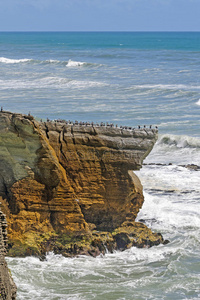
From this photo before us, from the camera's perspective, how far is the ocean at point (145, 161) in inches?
696

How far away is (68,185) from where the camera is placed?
63.5ft

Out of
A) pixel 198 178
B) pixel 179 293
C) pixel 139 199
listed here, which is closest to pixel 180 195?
pixel 198 178

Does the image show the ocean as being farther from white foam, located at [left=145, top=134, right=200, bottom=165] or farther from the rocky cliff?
the rocky cliff

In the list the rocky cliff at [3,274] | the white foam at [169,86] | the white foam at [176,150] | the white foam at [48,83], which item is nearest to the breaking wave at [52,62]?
the white foam at [48,83]

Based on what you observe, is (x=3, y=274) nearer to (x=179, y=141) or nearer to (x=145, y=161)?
(x=145, y=161)

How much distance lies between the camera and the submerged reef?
18.6 meters

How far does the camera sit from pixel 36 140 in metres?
18.3

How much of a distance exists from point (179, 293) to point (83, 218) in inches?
164

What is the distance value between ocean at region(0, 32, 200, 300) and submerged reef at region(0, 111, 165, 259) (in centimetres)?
60

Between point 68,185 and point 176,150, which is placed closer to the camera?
point 68,185

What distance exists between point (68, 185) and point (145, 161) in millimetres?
16455

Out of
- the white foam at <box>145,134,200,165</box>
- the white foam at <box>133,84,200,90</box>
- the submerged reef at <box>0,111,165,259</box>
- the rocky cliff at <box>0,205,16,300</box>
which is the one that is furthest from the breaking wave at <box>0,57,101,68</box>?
the rocky cliff at <box>0,205,16,300</box>

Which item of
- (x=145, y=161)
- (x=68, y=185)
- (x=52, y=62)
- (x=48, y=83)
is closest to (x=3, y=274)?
(x=68, y=185)

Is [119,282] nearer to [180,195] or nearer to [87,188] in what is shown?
[87,188]
